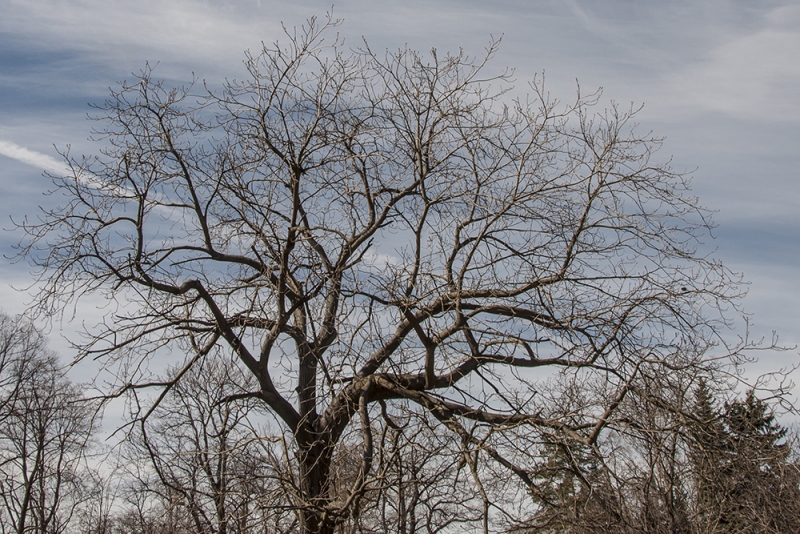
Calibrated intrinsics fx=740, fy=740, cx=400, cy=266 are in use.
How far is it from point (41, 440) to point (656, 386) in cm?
1916

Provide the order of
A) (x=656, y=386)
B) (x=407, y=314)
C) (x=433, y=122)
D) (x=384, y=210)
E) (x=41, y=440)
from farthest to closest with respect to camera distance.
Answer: (x=41, y=440), (x=384, y=210), (x=433, y=122), (x=656, y=386), (x=407, y=314)

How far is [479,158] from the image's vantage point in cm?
897

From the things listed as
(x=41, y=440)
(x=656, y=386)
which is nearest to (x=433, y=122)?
(x=656, y=386)

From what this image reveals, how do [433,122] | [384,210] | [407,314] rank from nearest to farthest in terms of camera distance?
1. [407,314]
2. [433,122]
3. [384,210]

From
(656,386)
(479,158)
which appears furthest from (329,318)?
(656,386)

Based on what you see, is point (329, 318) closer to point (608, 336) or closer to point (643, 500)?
point (608, 336)

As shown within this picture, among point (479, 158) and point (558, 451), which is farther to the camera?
point (479, 158)

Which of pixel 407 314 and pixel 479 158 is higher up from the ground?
pixel 479 158

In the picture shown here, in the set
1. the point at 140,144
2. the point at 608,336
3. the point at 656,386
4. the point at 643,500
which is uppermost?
the point at 140,144

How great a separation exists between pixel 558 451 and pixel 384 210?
3.72 metres

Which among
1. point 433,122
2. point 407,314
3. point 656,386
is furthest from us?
point 433,122

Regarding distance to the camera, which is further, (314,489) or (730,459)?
(314,489)

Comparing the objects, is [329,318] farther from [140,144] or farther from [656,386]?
[656,386]

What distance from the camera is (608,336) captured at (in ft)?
27.1
